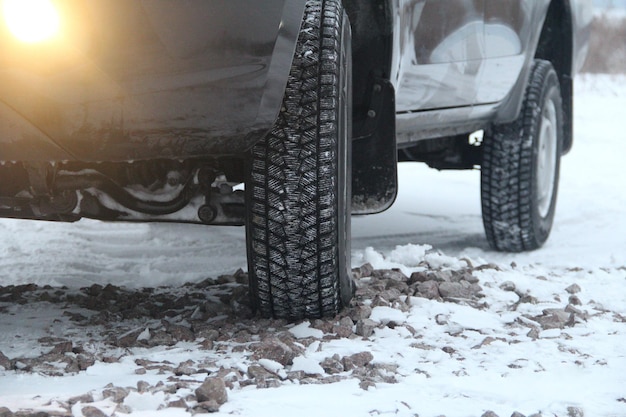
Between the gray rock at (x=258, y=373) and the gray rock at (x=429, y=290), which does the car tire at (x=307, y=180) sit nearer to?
the gray rock at (x=258, y=373)

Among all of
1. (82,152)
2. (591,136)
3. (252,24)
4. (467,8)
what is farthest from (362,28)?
(591,136)

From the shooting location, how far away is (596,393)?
221 centimetres

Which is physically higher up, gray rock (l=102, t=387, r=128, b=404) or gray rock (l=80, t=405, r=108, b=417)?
gray rock (l=80, t=405, r=108, b=417)

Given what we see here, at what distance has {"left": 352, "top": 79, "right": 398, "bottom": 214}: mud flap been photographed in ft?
9.79

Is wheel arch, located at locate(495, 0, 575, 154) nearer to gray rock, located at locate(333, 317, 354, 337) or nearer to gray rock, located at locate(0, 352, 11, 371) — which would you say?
gray rock, located at locate(333, 317, 354, 337)

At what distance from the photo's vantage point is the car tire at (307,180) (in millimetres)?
2482

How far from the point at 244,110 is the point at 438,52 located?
1.30 m

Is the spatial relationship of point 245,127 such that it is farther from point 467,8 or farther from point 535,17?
point 535,17

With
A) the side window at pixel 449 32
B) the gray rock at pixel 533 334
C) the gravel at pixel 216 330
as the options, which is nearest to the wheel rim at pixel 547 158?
the side window at pixel 449 32

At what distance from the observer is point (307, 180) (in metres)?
2.50

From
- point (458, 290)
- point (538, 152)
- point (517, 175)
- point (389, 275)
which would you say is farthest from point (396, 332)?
point (538, 152)


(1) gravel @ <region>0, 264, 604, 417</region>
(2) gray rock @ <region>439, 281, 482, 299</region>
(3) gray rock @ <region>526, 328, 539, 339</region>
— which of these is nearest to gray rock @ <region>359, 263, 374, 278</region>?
(1) gravel @ <region>0, 264, 604, 417</region>

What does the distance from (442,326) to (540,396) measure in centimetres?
64

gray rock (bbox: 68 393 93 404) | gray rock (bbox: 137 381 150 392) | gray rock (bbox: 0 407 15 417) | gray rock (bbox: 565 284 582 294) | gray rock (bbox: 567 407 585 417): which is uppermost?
gray rock (bbox: 0 407 15 417)
